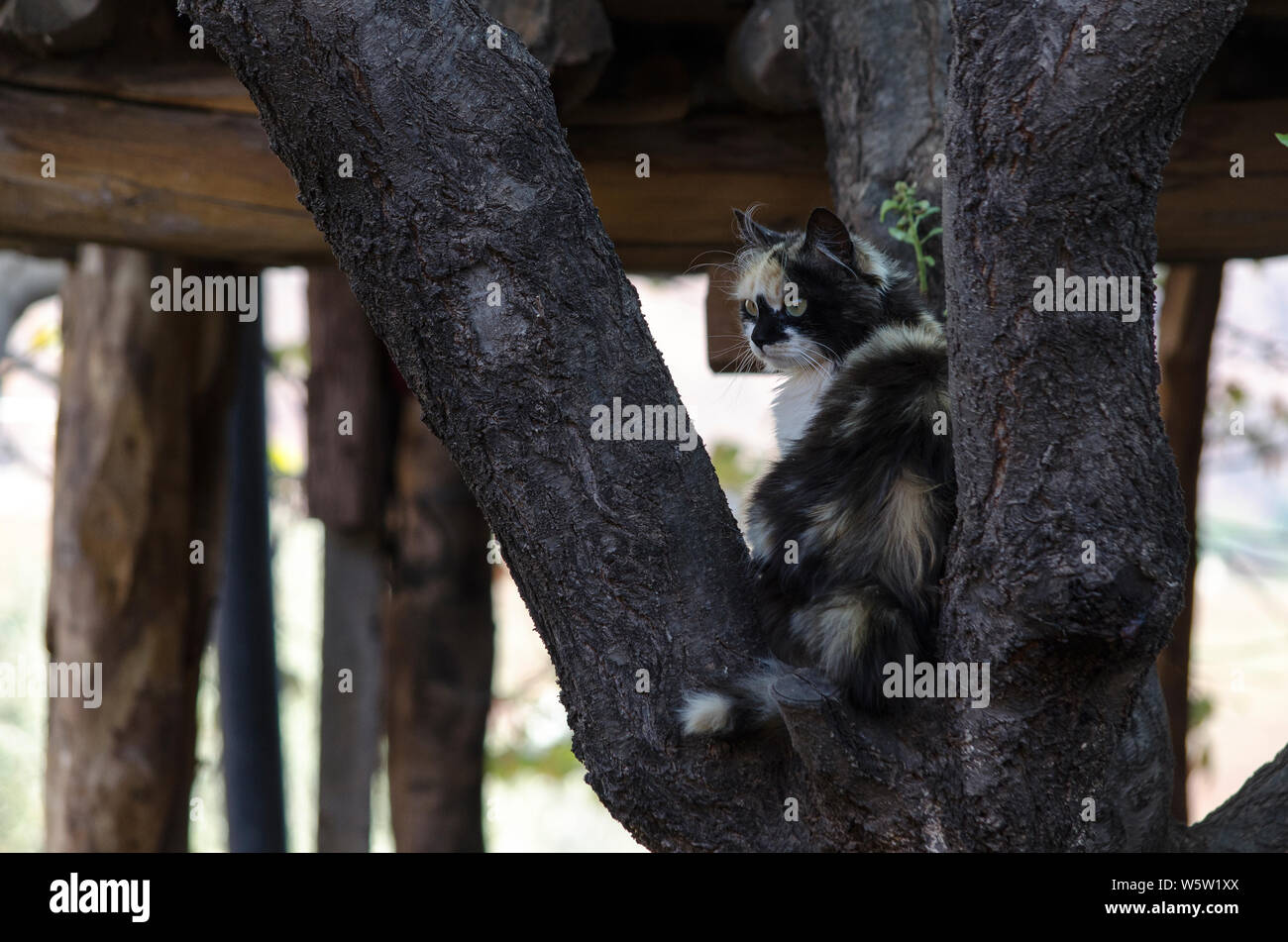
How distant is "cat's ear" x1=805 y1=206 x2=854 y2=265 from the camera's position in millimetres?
1808

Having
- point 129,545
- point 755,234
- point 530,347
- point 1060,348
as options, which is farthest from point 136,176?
point 1060,348

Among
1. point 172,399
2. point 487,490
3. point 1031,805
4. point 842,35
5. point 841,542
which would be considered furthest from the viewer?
point 172,399

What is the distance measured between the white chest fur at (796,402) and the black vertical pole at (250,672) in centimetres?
247

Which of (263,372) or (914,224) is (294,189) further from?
(263,372)

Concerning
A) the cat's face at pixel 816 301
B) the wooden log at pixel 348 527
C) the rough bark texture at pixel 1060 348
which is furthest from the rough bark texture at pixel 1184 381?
the rough bark texture at pixel 1060 348

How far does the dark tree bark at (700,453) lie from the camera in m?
1.12

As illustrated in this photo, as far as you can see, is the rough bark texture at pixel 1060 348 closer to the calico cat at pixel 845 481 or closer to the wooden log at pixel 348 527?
the calico cat at pixel 845 481

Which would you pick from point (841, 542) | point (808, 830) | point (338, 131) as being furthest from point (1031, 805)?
point (338, 131)

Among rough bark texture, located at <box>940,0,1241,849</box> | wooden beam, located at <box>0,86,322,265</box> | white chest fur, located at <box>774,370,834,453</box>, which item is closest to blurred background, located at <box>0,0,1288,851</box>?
wooden beam, located at <box>0,86,322,265</box>

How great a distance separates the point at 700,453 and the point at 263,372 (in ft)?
9.25

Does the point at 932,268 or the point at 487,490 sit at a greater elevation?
the point at 932,268

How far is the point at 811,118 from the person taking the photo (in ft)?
8.95
